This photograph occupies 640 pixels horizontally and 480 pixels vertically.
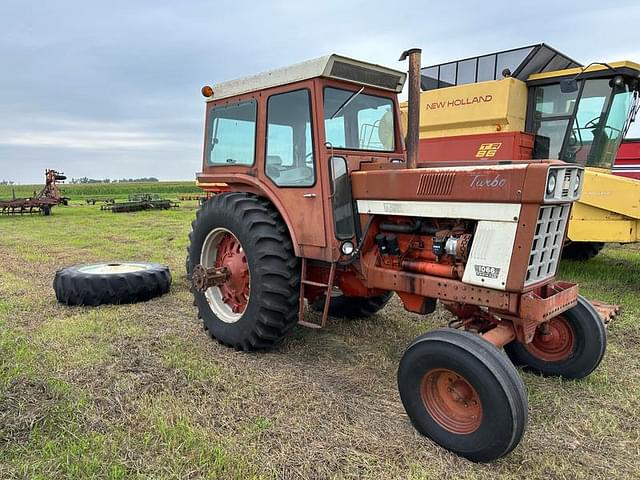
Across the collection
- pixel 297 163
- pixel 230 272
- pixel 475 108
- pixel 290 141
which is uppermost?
pixel 475 108

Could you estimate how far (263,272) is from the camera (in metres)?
3.79

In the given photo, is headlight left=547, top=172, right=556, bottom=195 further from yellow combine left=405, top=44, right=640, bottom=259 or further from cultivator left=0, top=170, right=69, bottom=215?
cultivator left=0, top=170, right=69, bottom=215

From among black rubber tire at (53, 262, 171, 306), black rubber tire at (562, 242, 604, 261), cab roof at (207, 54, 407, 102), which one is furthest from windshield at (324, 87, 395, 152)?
black rubber tire at (562, 242, 604, 261)

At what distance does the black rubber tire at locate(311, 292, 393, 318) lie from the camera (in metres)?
Answer: 4.91

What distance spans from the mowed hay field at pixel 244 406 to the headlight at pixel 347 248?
94cm

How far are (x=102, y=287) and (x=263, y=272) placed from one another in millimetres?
2365

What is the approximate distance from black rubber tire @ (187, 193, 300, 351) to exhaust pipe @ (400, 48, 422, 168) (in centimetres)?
117

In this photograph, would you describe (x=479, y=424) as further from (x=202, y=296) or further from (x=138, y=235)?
(x=138, y=235)

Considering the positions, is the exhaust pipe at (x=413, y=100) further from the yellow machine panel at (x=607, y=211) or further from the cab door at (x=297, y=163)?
the yellow machine panel at (x=607, y=211)

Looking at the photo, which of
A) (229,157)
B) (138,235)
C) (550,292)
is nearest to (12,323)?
(229,157)

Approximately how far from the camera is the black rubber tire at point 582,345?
11.6 ft

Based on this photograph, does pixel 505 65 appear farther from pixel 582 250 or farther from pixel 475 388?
pixel 475 388

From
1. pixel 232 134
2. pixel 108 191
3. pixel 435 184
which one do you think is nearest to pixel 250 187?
pixel 232 134

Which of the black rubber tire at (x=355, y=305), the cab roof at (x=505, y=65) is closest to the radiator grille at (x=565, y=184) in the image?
the black rubber tire at (x=355, y=305)
